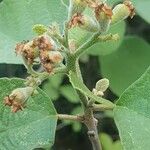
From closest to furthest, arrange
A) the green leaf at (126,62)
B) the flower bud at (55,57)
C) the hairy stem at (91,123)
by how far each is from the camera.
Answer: the flower bud at (55,57)
the hairy stem at (91,123)
the green leaf at (126,62)

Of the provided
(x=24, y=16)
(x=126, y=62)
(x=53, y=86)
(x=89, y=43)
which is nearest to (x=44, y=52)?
(x=89, y=43)

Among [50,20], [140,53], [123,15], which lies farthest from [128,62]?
[123,15]

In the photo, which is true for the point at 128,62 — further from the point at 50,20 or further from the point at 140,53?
the point at 50,20

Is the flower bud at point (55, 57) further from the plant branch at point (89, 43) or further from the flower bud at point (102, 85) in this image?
the flower bud at point (102, 85)

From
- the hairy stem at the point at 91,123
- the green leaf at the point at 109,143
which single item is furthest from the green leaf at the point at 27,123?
the green leaf at the point at 109,143

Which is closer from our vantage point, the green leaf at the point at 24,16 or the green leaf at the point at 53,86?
the green leaf at the point at 24,16

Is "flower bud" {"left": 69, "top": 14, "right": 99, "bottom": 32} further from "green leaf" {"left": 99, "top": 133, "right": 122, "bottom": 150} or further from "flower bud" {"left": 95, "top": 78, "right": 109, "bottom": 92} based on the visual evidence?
"green leaf" {"left": 99, "top": 133, "right": 122, "bottom": 150}

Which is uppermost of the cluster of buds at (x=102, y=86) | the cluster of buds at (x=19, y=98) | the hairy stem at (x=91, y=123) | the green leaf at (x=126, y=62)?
the cluster of buds at (x=19, y=98)

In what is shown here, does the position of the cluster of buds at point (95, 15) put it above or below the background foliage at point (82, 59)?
above
